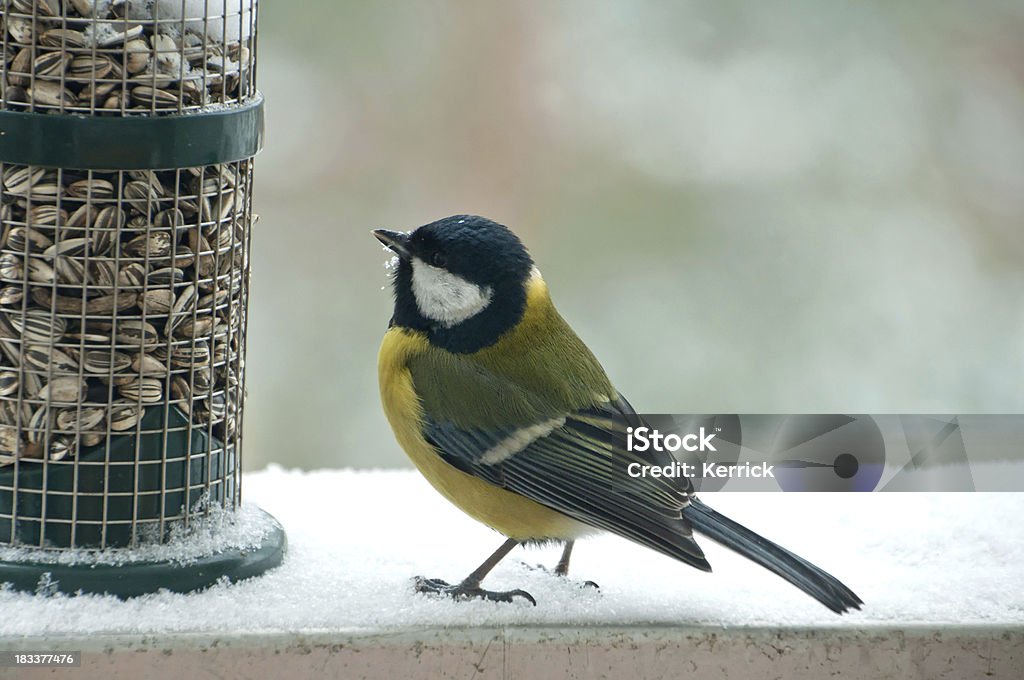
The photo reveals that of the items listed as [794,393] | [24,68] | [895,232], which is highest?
[24,68]

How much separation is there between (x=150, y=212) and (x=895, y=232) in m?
2.77

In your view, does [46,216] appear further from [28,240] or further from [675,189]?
[675,189]

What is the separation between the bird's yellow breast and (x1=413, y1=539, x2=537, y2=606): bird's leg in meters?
0.05

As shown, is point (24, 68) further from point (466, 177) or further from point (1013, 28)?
point (1013, 28)

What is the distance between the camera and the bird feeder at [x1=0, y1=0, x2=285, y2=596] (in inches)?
89.4

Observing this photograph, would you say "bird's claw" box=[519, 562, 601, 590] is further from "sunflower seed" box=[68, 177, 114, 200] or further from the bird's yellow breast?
"sunflower seed" box=[68, 177, 114, 200]

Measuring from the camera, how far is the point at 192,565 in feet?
7.95

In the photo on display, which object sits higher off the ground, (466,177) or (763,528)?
(466,177)

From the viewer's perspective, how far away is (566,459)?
2.46 meters

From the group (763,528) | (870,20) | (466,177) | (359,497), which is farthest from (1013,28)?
(359,497)

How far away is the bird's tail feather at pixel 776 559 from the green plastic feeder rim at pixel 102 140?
1.04 metres

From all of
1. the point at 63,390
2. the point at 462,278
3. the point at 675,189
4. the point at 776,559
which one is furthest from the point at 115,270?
the point at 675,189

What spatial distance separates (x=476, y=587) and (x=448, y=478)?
7.7 inches

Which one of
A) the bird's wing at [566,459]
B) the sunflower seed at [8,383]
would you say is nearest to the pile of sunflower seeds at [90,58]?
the sunflower seed at [8,383]
